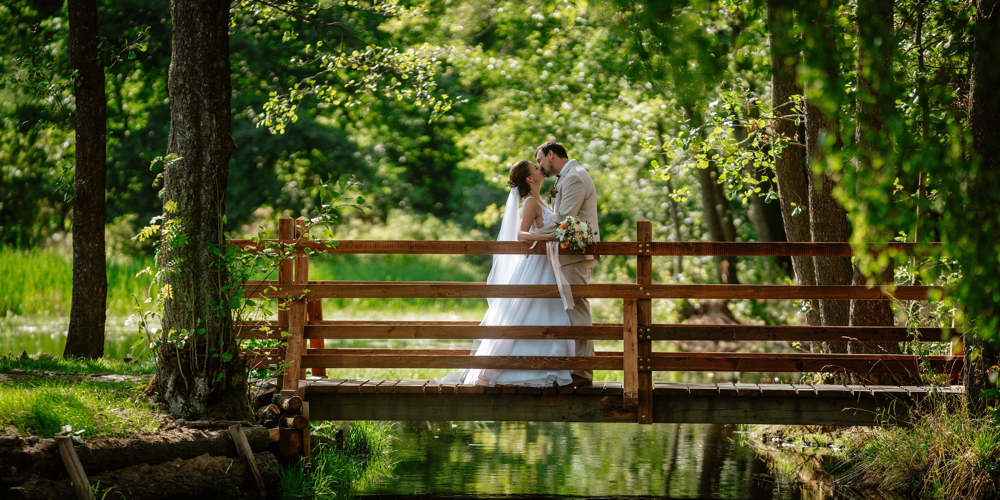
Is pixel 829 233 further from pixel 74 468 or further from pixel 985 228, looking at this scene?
pixel 74 468

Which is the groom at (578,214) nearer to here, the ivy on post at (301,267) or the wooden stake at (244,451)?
the ivy on post at (301,267)

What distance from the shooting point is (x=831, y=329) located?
232 inches

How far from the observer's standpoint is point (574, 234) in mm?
5918

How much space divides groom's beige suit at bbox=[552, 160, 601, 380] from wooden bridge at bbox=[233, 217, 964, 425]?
240mm

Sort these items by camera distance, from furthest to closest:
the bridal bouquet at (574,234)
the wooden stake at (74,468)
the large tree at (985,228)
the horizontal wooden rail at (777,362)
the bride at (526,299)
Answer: the bride at (526,299), the bridal bouquet at (574,234), the horizontal wooden rail at (777,362), the wooden stake at (74,468), the large tree at (985,228)

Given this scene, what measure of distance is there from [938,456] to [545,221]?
305cm

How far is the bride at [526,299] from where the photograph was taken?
6023 millimetres

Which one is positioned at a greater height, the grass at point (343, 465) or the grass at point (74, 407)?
the grass at point (74, 407)

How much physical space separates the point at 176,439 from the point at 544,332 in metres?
2.44

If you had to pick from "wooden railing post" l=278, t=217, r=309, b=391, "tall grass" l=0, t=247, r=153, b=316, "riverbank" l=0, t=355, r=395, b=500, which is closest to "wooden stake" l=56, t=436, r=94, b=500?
"riverbank" l=0, t=355, r=395, b=500

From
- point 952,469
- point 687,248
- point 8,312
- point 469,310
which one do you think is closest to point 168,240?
point 687,248

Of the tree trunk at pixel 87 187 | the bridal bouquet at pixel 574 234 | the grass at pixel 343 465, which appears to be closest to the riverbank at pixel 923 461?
the bridal bouquet at pixel 574 234

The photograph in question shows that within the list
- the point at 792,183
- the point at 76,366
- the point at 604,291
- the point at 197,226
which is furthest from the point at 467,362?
the point at 792,183

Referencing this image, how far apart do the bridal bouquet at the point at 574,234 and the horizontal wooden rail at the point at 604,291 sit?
1.00ft
